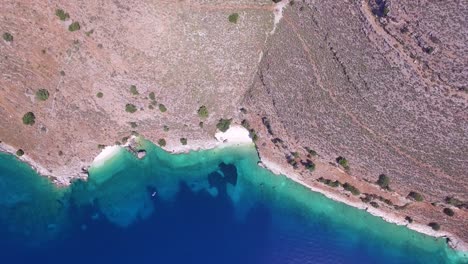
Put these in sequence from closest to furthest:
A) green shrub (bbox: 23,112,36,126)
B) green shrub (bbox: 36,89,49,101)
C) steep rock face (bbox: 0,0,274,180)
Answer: steep rock face (bbox: 0,0,274,180)
green shrub (bbox: 36,89,49,101)
green shrub (bbox: 23,112,36,126)

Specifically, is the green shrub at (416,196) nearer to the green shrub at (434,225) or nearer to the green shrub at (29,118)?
the green shrub at (434,225)

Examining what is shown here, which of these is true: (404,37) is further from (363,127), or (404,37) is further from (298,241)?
(298,241)

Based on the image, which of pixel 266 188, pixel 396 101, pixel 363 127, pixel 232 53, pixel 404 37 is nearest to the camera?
pixel 404 37

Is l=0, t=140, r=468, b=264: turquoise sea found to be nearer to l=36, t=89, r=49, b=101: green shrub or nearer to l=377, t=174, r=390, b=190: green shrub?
l=377, t=174, r=390, b=190: green shrub

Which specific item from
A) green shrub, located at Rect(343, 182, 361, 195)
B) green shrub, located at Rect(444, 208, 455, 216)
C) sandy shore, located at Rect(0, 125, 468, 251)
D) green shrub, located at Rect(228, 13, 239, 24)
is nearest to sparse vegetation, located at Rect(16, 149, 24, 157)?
sandy shore, located at Rect(0, 125, 468, 251)

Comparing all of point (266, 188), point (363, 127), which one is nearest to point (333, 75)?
point (363, 127)
